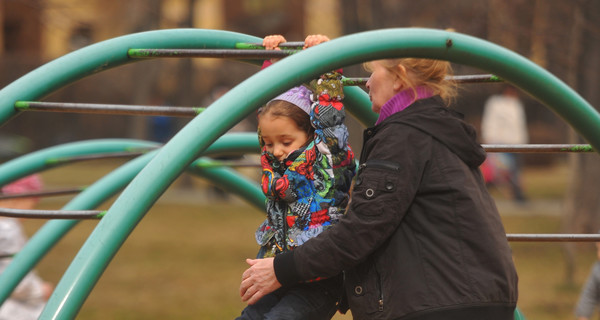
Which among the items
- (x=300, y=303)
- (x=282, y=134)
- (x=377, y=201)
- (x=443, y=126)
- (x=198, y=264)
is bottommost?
(x=300, y=303)

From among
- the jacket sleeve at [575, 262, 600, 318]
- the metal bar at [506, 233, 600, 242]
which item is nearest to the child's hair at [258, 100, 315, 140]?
the metal bar at [506, 233, 600, 242]

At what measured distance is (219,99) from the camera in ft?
7.10

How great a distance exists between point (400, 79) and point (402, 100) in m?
0.08

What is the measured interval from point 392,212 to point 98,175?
1482 centimetres

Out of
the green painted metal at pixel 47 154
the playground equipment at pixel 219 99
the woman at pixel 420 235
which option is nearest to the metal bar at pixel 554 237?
the playground equipment at pixel 219 99

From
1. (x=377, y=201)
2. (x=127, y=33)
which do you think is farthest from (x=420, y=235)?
(x=127, y=33)

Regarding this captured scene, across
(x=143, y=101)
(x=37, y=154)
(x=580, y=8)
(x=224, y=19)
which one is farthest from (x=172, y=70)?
(x=37, y=154)

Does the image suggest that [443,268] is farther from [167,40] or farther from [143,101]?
[143,101]

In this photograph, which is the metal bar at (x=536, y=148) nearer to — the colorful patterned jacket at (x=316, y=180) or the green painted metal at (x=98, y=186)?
the colorful patterned jacket at (x=316, y=180)

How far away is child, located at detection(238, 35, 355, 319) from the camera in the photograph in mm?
2383

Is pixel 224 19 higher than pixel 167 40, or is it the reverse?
pixel 224 19

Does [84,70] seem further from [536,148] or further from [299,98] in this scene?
[536,148]

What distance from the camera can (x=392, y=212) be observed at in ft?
6.72

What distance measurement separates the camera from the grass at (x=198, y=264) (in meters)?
6.15
